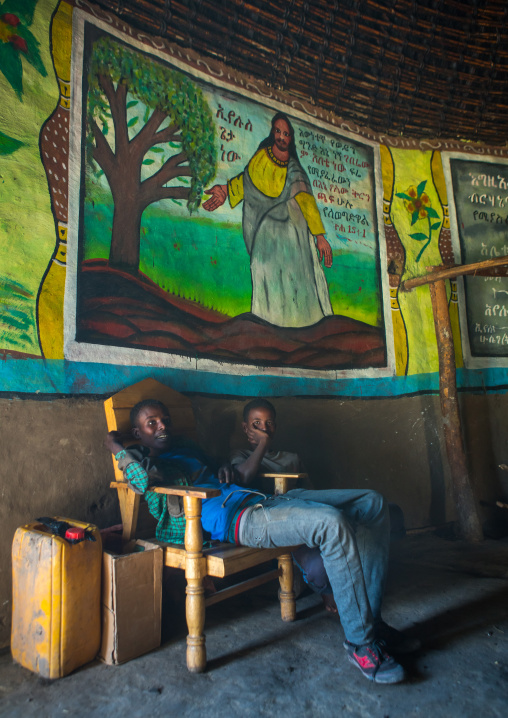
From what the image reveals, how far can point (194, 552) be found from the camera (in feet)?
7.01

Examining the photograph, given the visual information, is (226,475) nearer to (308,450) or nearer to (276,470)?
(276,470)

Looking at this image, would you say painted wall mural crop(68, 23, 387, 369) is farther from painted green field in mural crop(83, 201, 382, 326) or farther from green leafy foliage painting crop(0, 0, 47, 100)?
green leafy foliage painting crop(0, 0, 47, 100)

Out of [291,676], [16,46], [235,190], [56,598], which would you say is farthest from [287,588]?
[16,46]

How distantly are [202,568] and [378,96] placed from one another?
185 inches

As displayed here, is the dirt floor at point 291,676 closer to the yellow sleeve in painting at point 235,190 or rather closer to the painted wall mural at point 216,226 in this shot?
the painted wall mural at point 216,226

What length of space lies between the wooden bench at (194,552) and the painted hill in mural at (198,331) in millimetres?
449

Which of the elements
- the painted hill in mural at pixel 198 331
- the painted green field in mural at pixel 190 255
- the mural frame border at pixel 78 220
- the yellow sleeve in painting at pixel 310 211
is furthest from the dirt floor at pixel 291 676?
the yellow sleeve in painting at pixel 310 211

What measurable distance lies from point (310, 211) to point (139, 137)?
170 cm

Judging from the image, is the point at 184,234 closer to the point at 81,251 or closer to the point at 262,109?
the point at 81,251

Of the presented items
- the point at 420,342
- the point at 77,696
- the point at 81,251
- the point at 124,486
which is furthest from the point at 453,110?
the point at 77,696

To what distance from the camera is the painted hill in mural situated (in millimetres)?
2980

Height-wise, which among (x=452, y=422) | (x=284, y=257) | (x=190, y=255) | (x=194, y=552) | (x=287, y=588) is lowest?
(x=287, y=588)

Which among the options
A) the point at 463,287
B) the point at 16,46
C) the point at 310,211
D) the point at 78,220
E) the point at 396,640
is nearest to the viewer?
the point at 396,640

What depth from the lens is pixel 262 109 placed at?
13.6 feet
